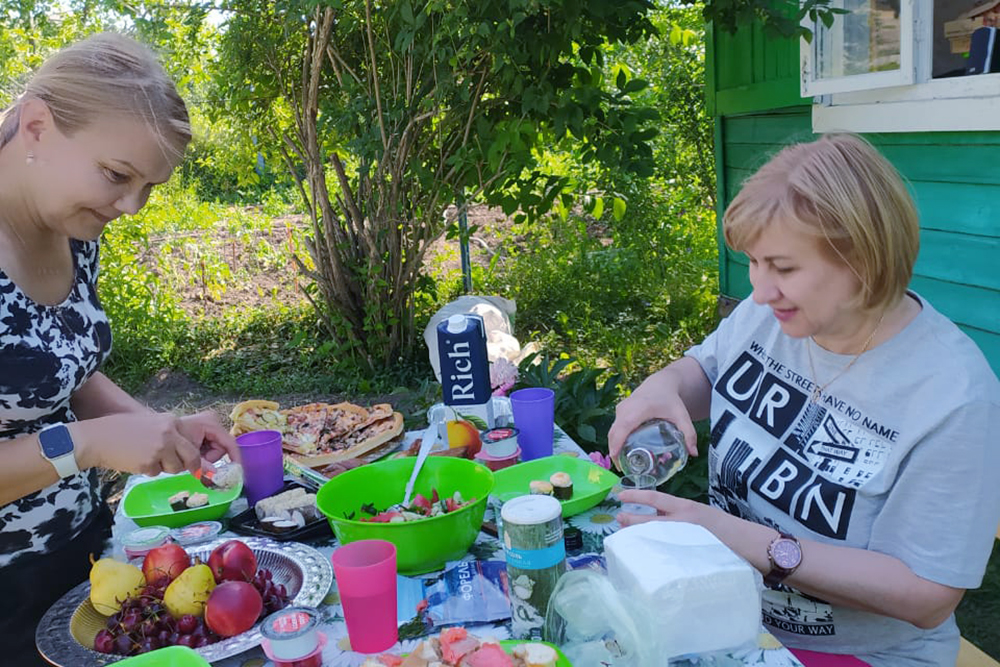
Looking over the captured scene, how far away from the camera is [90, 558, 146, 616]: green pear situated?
1.38 metres

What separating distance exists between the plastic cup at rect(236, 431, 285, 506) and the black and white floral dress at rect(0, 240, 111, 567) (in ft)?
1.07

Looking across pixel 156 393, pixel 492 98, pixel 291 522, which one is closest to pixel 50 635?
pixel 291 522

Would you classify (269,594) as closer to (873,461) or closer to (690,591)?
(690,591)

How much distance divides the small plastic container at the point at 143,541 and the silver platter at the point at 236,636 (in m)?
0.06

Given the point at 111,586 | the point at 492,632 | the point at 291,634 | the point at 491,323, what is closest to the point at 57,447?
the point at 111,586

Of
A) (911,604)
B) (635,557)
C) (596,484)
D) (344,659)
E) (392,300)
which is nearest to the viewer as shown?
(635,557)

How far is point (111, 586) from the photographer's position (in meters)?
1.38

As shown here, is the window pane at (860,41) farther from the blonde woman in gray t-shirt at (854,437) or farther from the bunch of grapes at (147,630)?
the bunch of grapes at (147,630)

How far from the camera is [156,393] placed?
5.60m

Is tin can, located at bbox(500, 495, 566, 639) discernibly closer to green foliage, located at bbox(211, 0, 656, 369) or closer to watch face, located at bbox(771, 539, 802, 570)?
watch face, located at bbox(771, 539, 802, 570)

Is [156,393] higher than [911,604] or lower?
lower

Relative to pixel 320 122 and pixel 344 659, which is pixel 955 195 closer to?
pixel 344 659

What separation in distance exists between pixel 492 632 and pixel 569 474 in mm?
611

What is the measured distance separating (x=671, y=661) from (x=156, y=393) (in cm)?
514
